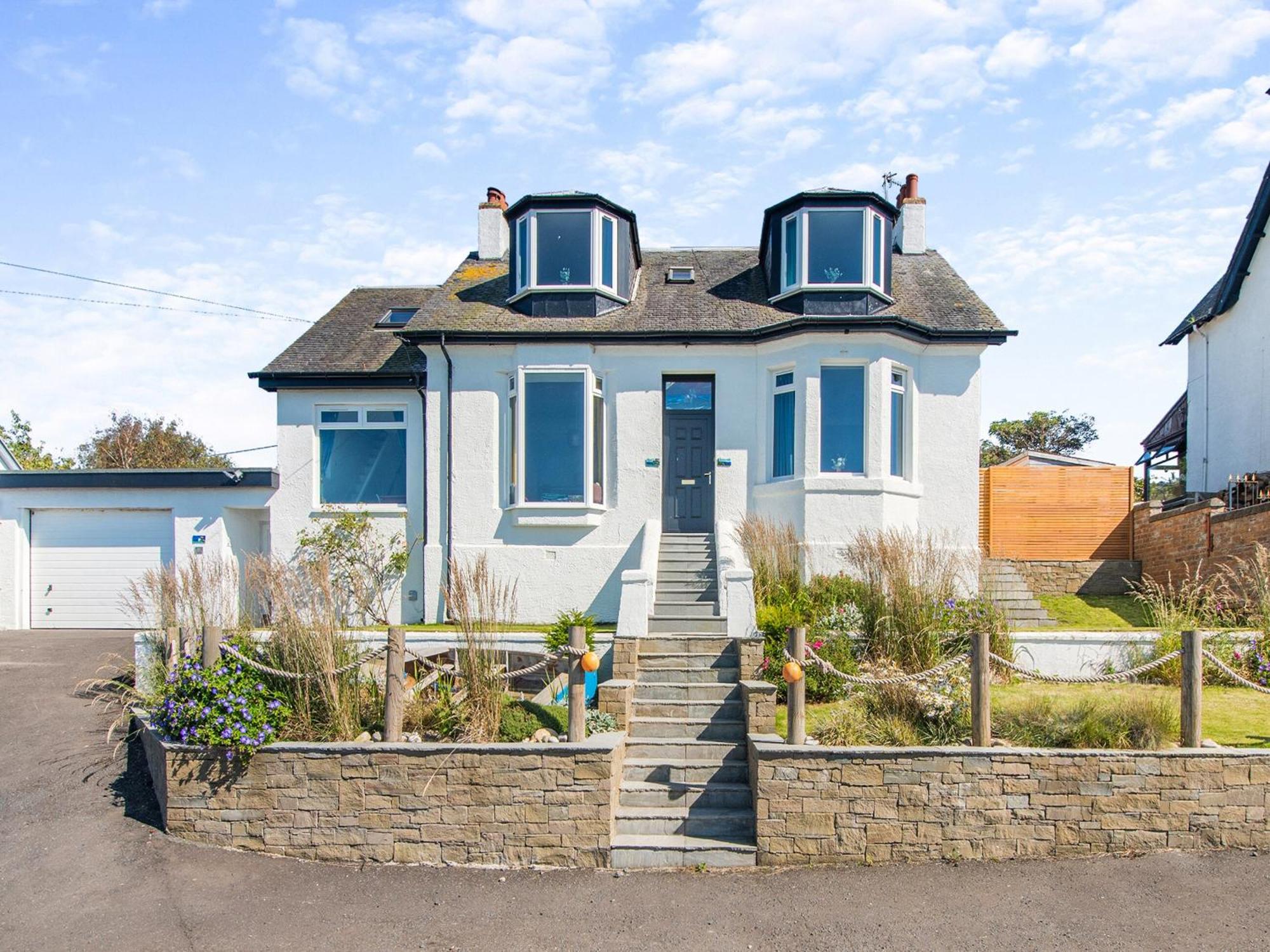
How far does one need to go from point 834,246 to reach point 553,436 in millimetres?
5581

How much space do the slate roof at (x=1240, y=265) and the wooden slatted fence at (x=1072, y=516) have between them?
5.52 metres

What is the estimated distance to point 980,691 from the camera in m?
7.51

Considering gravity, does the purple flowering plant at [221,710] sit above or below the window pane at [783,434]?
below

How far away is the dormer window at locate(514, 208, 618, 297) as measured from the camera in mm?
14562

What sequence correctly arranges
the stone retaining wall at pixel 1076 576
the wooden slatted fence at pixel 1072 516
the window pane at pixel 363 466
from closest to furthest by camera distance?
1. the stone retaining wall at pixel 1076 576
2. the window pane at pixel 363 466
3. the wooden slatted fence at pixel 1072 516

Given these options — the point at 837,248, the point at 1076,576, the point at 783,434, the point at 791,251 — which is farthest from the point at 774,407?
the point at 1076,576

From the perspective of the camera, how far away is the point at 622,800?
791 cm

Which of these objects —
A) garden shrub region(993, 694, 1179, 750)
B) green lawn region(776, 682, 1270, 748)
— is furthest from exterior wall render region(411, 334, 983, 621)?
garden shrub region(993, 694, 1179, 750)

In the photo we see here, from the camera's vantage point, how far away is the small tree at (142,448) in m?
30.4

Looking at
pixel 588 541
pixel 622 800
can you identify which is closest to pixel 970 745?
pixel 622 800

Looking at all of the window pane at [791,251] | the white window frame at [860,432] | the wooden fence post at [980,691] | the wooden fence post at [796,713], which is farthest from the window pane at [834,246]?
the wooden fence post at [796,713]

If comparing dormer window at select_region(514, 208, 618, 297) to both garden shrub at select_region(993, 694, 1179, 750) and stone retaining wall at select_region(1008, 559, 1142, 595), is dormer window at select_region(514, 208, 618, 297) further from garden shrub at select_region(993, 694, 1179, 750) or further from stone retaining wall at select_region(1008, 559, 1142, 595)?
garden shrub at select_region(993, 694, 1179, 750)

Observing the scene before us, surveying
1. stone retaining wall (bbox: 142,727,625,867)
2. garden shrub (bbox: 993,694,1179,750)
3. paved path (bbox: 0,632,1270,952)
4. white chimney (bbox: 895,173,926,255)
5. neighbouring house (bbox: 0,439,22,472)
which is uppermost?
white chimney (bbox: 895,173,926,255)

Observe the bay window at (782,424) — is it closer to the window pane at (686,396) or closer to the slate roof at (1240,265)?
the window pane at (686,396)
